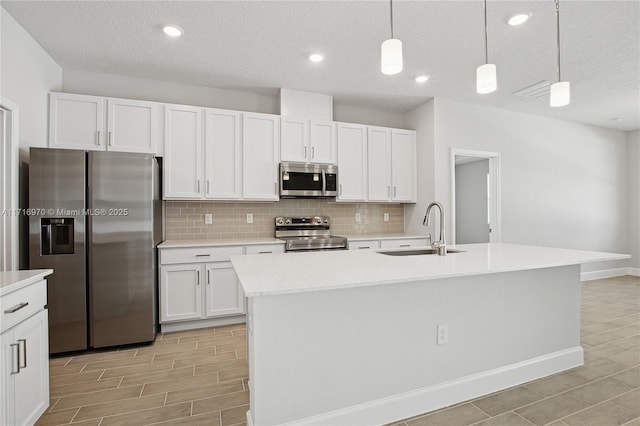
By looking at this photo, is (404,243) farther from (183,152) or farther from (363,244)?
(183,152)

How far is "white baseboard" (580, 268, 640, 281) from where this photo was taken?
5.61m

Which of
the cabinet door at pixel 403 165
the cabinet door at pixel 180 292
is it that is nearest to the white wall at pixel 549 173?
the cabinet door at pixel 403 165

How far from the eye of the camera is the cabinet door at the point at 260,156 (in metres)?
3.76

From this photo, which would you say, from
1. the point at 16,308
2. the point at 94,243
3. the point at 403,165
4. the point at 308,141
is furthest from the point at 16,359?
the point at 403,165

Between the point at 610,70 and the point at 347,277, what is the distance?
13.3ft

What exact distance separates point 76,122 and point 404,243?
12.7ft

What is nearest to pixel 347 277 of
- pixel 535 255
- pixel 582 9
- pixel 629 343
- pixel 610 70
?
pixel 535 255

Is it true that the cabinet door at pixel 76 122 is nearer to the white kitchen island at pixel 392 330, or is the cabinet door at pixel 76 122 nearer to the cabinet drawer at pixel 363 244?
the white kitchen island at pixel 392 330

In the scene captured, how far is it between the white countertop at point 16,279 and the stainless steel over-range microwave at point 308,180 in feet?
7.93

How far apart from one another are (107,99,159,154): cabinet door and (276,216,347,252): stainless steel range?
1712 mm

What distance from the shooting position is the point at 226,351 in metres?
2.81

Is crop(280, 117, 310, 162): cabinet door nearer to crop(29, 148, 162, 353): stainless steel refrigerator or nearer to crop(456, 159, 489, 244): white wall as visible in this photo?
crop(29, 148, 162, 353): stainless steel refrigerator

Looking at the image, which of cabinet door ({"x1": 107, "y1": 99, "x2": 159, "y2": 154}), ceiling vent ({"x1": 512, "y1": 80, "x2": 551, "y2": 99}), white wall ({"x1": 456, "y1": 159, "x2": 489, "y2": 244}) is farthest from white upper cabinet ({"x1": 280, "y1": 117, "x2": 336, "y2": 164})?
white wall ({"x1": 456, "y1": 159, "x2": 489, "y2": 244})

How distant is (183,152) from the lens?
3520 mm
